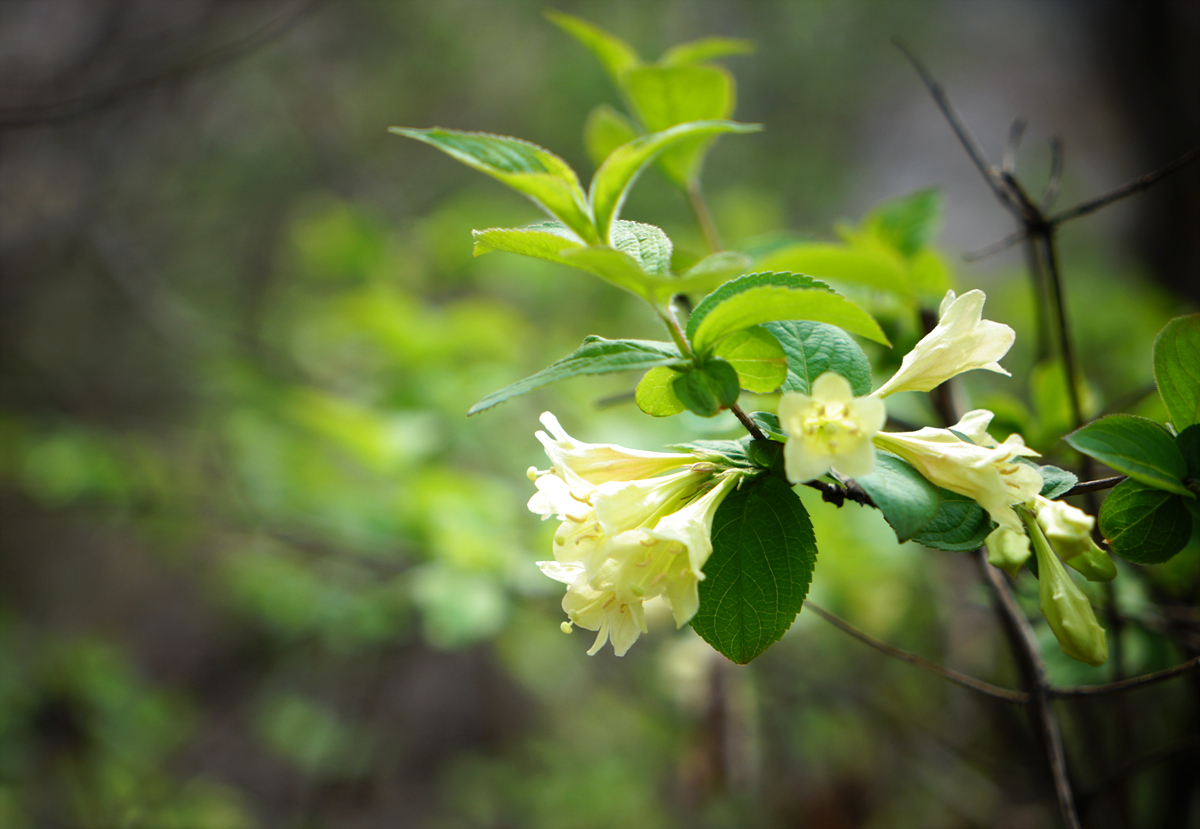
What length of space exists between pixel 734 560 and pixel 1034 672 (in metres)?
0.44

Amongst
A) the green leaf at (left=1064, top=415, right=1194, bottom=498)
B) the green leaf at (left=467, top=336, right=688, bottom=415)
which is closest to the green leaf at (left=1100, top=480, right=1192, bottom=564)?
the green leaf at (left=1064, top=415, right=1194, bottom=498)

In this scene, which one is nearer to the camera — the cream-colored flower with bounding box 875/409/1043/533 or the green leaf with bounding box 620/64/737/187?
the cream-colored flower with bounding box 875/409/1043/533

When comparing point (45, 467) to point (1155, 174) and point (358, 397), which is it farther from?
point (1155, 174)

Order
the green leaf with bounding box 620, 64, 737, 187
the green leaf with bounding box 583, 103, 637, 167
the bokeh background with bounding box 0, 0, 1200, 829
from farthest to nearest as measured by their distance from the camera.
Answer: the bokeh background with bounding box 0, 0, 1200, 829 → the green leaf with bounding box 583, 103, 637, 167 → the green leaf with bounding box 620, 64, 737, 187

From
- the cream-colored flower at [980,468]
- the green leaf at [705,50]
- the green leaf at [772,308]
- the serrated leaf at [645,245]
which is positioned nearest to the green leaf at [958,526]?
the cream-colored flower at [980,468]

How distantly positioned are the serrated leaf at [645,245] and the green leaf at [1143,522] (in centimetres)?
37

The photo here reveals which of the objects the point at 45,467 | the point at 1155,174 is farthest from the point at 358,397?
the point at 1155,174

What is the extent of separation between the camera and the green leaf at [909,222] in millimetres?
967

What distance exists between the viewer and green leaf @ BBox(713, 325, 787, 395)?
1.65 ft

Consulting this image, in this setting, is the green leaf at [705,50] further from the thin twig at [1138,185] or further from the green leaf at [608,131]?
the thin twig at [1138,185]

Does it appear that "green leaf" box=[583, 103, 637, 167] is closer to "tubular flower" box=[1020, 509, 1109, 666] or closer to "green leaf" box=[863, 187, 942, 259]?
"green leaf" box=[863, 187, 942, 259]

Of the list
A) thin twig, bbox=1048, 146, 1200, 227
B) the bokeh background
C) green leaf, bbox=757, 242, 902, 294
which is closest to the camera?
green leaf, bbox=757, 242, 902, 294

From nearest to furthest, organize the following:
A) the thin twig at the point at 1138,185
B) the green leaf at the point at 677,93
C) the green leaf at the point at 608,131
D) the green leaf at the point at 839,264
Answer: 1. the green leaf at the point at 839,264
2. the thin twig at the point at 1138,185
3. the green leaf at the point at 677,93
4. the green leaf at the point at 608,131

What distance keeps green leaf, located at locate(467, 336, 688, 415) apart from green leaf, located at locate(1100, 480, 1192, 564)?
337mm
